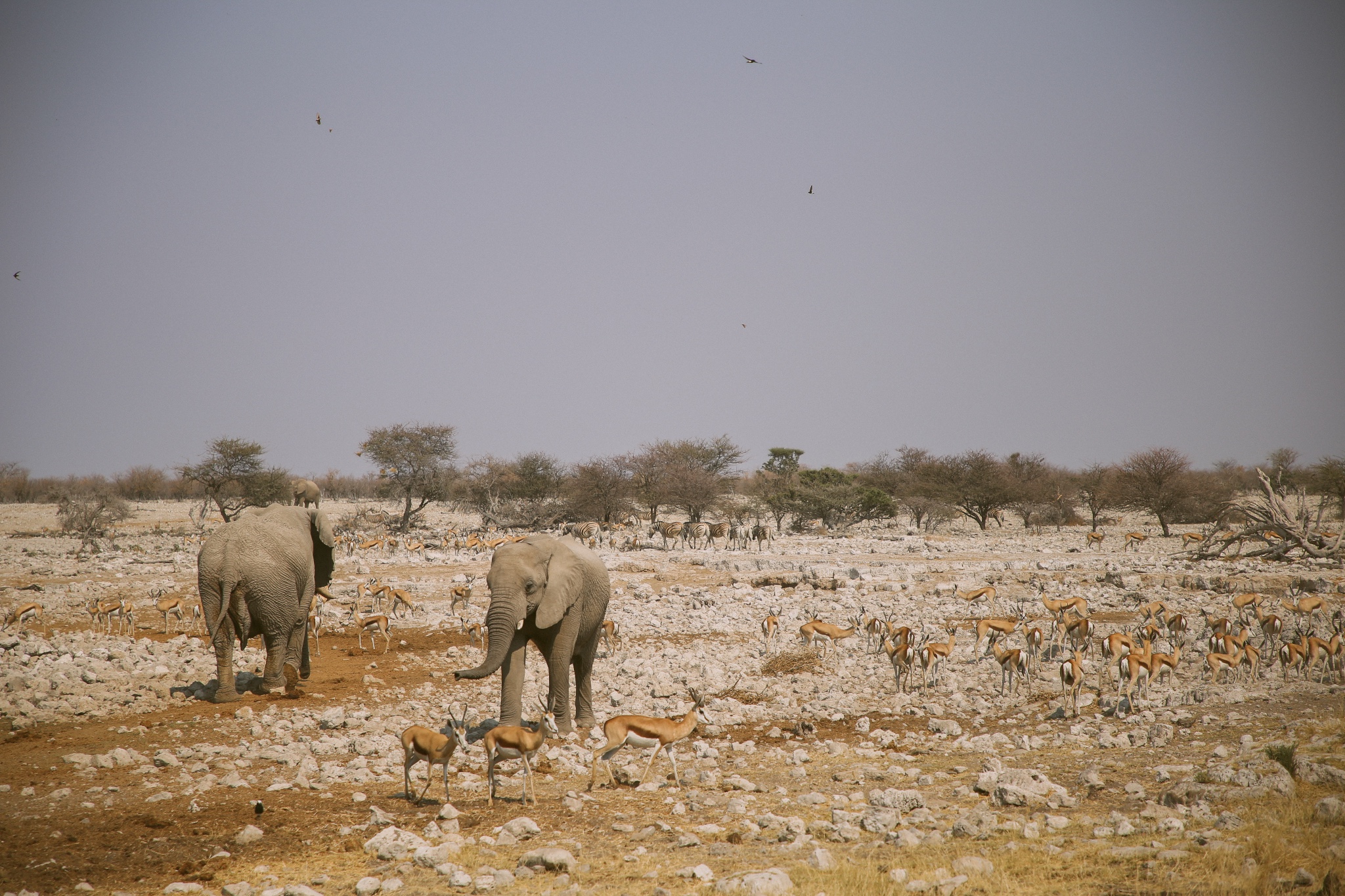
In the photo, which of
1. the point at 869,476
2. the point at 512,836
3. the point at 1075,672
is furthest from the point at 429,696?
the point at 869,476

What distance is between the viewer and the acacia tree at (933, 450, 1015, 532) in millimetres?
50250

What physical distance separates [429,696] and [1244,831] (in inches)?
403

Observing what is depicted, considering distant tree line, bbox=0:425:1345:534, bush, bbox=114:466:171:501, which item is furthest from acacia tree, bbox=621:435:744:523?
bush, bbox=114:466:171:501

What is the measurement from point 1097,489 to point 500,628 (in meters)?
52.8

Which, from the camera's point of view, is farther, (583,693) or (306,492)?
(306,492)

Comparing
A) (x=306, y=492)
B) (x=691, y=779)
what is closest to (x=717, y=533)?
(x=306, y=492)

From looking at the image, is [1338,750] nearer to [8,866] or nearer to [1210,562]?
[8,866]

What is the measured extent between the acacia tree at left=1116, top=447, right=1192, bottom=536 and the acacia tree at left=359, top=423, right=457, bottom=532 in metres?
39.0

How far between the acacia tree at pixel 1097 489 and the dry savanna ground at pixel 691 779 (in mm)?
32894

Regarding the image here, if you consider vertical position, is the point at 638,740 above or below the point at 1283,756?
below

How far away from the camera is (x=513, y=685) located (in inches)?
401

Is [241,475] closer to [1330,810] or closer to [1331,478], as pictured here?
[1330,810]

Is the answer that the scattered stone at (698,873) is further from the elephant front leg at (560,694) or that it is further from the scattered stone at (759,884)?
the elephant front leg at (560,694)

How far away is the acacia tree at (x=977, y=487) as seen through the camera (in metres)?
50.2
